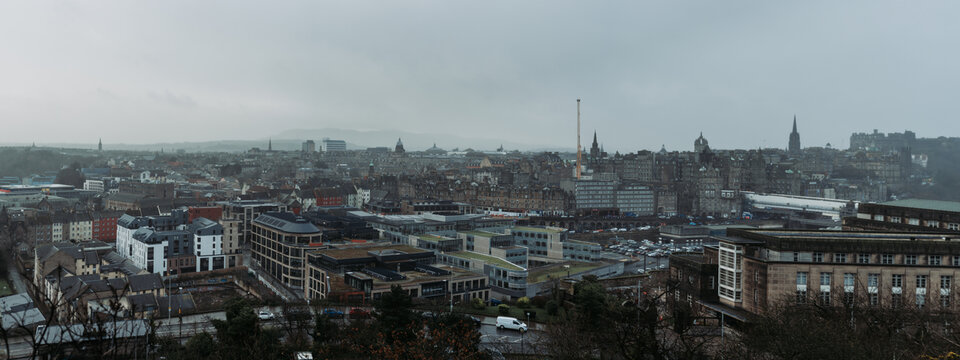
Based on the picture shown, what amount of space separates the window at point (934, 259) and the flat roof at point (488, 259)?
14.5m

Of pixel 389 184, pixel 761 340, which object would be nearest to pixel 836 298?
pixel 761 340

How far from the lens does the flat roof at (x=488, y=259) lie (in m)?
28.2

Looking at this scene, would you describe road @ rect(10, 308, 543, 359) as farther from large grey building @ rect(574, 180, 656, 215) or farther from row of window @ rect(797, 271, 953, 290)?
large grey building @ rect(574, 180, 656, 215)

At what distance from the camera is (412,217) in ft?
133

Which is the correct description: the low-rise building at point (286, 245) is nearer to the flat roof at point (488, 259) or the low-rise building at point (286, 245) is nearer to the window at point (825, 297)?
the flat roof at point (488, 259)

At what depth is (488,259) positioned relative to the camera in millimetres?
30453

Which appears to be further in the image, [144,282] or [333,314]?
[144,282]

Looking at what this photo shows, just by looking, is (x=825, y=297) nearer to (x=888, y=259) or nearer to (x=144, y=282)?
(x=888, y=259)

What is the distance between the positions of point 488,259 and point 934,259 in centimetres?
1761

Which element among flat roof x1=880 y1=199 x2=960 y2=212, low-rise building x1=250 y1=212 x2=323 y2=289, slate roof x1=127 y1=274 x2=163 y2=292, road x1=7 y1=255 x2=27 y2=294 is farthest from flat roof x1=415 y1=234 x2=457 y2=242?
flat roof x1=880 y1=199 x2=960 y2=212

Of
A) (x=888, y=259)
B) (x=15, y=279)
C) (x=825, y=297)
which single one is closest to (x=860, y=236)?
(x=888, y=259)

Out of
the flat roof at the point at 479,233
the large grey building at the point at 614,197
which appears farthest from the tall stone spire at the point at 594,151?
the flat roof at the point at 479,233

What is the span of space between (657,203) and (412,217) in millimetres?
35422

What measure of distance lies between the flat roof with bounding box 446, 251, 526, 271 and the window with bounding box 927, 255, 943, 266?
14.5 meters
